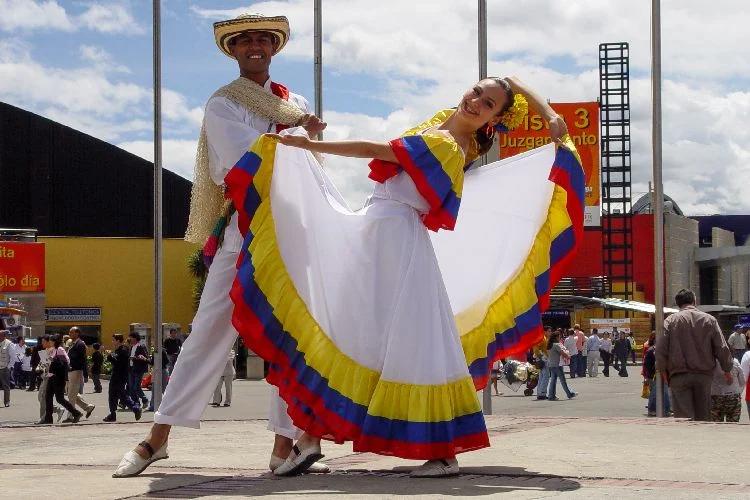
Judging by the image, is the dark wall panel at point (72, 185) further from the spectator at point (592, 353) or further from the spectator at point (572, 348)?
the spectator at point (592, 353)

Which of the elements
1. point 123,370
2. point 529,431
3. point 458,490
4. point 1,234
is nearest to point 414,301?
point 458,490

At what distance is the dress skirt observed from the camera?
5.15 meters

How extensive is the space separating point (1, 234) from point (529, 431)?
138 feet

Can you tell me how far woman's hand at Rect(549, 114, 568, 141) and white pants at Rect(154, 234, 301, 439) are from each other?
1.56 m

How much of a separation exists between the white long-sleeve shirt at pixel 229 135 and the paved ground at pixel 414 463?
106 cm

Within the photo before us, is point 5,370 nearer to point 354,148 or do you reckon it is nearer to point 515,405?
point 515,405

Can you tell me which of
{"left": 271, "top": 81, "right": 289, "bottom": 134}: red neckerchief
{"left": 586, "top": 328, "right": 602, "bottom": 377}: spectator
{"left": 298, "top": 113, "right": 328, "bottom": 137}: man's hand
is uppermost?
{"left": 271, "top": 81, "right": 289, "bottom": 134}: red neckerchief

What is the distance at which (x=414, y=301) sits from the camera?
5215mm

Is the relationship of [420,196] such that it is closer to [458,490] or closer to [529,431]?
[458,490]

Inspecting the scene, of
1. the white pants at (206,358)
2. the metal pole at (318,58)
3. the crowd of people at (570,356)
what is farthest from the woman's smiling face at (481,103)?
the crowd of people at (570,356)

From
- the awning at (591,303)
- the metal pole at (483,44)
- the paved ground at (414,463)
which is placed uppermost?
the metal pole at (483,44)

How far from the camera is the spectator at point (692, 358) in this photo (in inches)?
414

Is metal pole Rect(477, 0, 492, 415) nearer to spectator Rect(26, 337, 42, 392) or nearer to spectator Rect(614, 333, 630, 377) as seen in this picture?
spectator Rect(26, 337, 42, 392)

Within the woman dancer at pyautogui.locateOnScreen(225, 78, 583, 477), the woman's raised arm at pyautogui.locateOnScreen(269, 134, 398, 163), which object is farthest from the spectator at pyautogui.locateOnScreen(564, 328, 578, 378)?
the woman's raised arm at pyautogui.locateOnScreen(269, 134, 398, 163)
